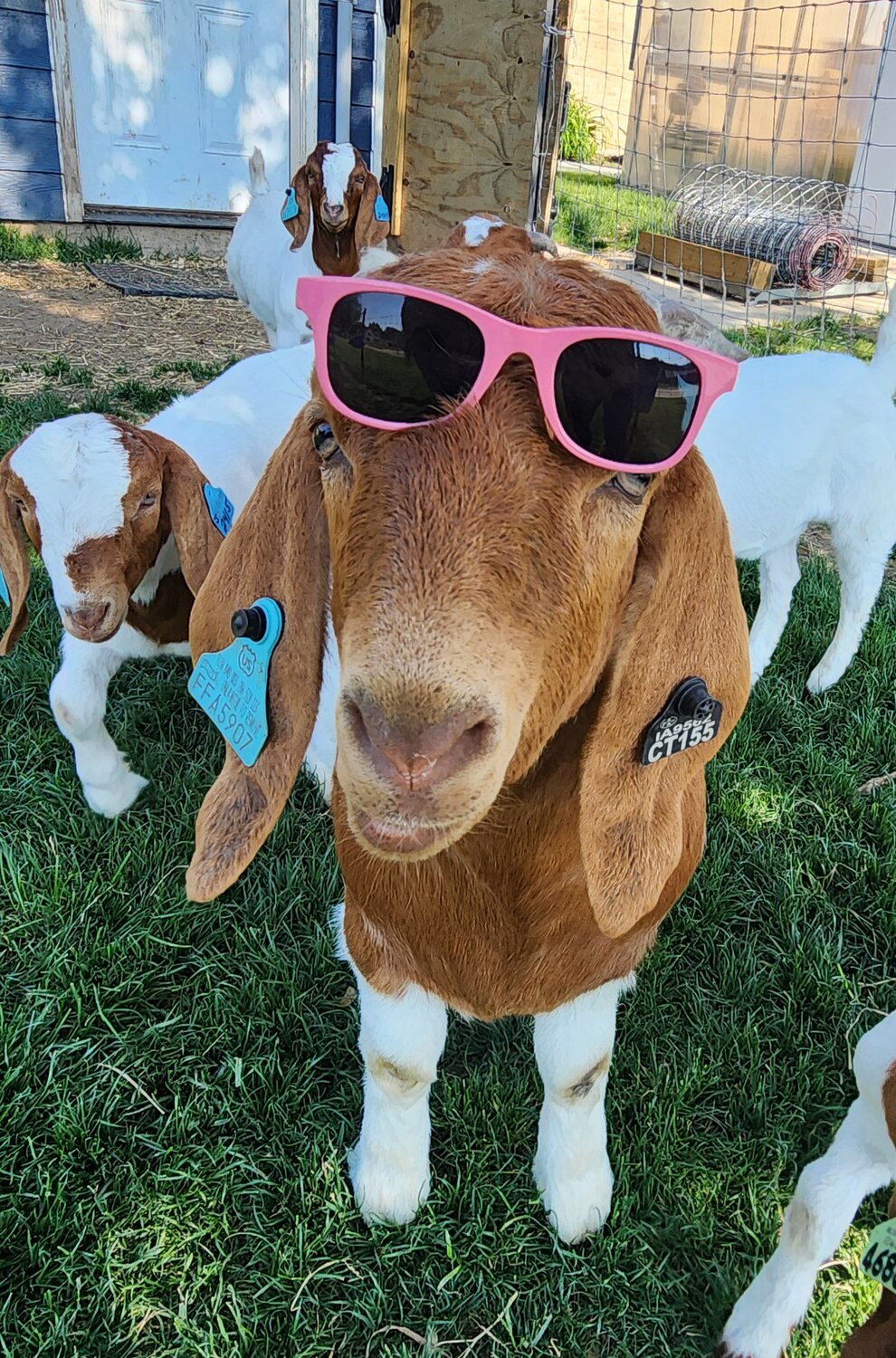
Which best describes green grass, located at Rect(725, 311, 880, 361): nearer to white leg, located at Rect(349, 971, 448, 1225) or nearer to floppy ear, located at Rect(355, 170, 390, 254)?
floppy ear, located at Rect(355, 170, 390, 254)

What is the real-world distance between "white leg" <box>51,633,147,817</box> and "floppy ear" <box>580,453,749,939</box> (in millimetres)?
1738

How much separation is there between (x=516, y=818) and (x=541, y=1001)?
366mm

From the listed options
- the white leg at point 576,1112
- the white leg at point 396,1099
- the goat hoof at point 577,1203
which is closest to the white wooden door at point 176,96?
the white leg at point 396,1099

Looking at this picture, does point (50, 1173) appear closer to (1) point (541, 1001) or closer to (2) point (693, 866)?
(1) point (541, 1001)

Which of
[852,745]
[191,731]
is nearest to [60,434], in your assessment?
[191,731]

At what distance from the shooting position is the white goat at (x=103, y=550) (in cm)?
247

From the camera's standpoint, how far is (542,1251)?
75.3 inches

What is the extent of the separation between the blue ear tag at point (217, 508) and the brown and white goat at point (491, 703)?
102cm

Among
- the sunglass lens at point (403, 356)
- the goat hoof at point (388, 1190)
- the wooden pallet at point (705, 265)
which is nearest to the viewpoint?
the sunglass lens at point (403, 356)

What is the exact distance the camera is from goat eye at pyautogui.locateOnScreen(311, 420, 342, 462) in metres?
1.26

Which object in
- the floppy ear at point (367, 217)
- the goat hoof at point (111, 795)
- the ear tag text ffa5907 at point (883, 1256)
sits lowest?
the goat hoof at point (111, 795)

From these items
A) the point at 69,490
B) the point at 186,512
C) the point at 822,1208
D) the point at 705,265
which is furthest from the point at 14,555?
the point at 705,265

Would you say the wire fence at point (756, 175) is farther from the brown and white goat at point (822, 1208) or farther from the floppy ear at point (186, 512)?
the brown and white goat at point (822, 1208)

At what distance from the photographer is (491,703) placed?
1019 mm
